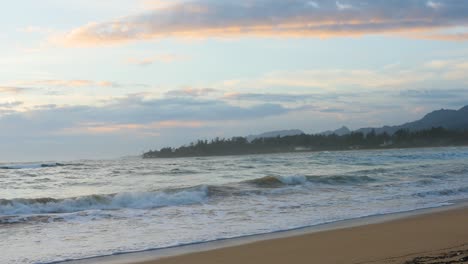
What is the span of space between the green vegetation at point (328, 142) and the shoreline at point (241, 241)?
70.3 meters

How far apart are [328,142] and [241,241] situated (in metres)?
87.4

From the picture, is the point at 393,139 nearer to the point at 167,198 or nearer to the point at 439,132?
the point at 439,132

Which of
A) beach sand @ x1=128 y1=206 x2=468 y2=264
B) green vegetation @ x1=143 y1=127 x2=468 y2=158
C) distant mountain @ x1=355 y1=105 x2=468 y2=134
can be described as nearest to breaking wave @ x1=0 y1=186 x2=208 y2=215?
beach sand @ x1=128 y1=206 x2=468 y2=264

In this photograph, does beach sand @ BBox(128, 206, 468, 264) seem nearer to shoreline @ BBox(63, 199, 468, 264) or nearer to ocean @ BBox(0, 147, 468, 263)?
shoreline @ BBox(63, 199, 468, 264)

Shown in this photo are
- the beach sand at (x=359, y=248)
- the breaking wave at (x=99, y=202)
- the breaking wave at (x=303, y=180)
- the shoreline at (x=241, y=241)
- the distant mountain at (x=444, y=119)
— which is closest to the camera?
the beach sand at (x=359, y=248)

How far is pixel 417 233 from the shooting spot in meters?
9.83

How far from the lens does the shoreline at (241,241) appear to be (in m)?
8.00

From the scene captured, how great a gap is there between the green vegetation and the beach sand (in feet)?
237

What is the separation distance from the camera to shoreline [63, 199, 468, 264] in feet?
26.2

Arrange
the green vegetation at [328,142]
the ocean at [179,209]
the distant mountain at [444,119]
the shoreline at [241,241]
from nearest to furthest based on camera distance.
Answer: the shoreline at [241,241], the ocean at [179,209], the green vegetation at [328,142], the distant mountain at [444,119]

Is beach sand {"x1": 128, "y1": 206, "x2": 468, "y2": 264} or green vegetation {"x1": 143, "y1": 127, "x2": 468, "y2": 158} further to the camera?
green vegetation {"x1": 143, "y1": 127, "x2": 468, "y2": 158}

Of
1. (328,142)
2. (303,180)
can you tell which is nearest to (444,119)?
(328,142)

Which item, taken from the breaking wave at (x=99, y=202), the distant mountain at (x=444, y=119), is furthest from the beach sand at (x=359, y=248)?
the distant mountain at (x=444, y=119)

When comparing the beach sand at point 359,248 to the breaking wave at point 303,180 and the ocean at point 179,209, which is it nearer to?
the ocean at point 179,209
